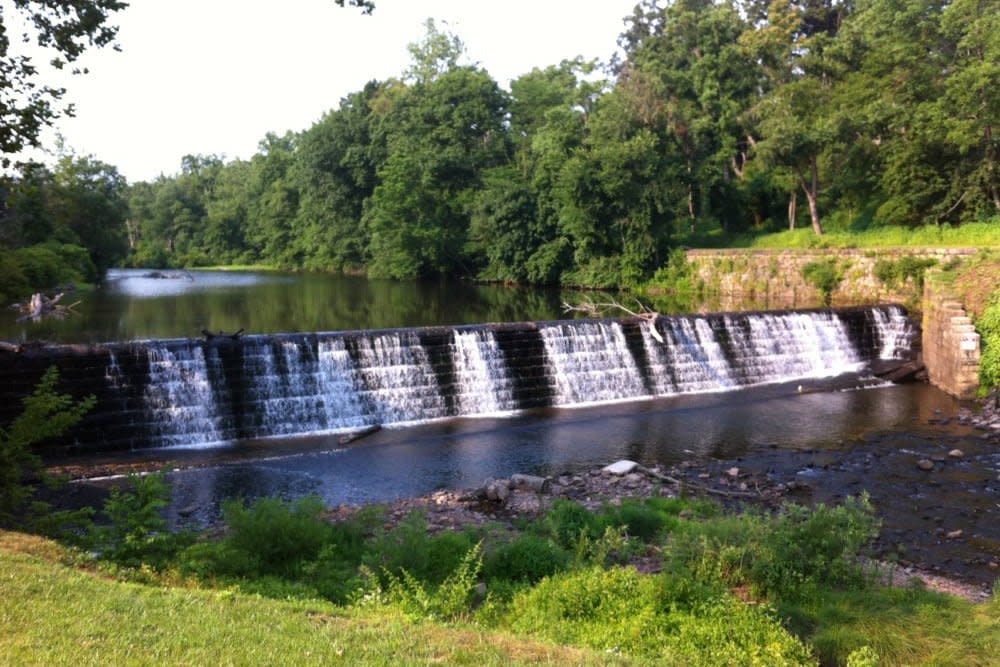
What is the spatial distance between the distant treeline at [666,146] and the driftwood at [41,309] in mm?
24679

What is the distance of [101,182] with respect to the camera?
4994 centimetres

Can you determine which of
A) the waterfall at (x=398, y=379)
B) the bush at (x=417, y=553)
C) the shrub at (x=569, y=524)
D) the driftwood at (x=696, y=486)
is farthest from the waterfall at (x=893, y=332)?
the bush at (x=417, y=553)

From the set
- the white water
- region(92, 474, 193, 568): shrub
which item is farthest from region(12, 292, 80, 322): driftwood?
region(92, 474, 193, 568): shrub

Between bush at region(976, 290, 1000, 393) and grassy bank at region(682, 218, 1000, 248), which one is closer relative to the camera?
bush at region(976, 290, 1000, 393)

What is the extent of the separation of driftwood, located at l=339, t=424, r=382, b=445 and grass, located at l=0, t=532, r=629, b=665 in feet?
29.1

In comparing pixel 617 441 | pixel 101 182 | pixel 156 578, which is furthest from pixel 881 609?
pixel 101 182

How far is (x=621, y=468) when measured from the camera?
37.7 feet

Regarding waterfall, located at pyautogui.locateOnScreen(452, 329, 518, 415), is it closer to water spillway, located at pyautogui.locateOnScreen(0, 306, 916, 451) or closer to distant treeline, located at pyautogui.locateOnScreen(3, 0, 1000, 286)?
water spillway, located at pyautogui.locateOnScreen(0, 306, 916, 451)

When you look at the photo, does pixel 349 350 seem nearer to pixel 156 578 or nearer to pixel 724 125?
pixel 156 578

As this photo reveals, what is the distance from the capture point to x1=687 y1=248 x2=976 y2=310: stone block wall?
2489 centimetres

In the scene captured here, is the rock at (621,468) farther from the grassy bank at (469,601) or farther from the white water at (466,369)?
the white water at (466,369)

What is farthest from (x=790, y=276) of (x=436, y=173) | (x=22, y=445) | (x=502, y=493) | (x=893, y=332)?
(x=22, y=445)

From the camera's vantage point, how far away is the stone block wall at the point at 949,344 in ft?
55.9

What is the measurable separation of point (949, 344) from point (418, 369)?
13075 millimetres
